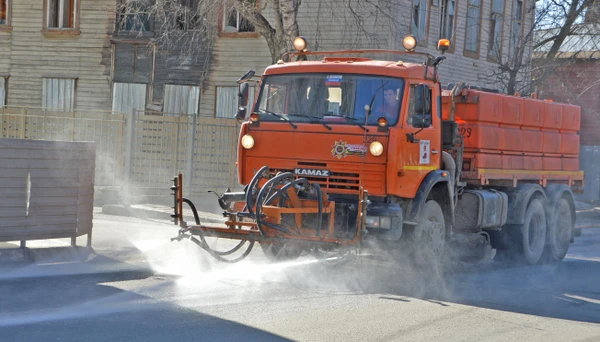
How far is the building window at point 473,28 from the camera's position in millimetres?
29297

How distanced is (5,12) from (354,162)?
21741 mm

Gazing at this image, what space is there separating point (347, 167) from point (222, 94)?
17.7 m

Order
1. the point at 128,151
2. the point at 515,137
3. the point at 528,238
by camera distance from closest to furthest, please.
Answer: the point at 515,137 → the point at 528,238 → the point at 128,151

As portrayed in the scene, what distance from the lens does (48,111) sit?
1970cm

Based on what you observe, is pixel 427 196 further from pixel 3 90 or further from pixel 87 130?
pixel 3 90

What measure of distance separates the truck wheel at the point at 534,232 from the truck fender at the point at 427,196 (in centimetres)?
265

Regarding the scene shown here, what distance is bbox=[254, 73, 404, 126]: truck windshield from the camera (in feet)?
34.2

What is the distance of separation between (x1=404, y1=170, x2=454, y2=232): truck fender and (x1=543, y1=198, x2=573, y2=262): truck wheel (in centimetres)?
363

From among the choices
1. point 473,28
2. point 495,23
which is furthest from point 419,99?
point 495,23

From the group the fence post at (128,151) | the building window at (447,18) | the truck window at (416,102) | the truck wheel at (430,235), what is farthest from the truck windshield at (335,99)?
the building window at (447,18)

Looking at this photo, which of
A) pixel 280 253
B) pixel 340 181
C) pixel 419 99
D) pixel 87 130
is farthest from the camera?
pixel 87 130

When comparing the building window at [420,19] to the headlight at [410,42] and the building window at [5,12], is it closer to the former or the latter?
the building window at [5,12]

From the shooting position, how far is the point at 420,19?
2656 centimetres

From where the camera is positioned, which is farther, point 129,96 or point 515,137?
point 129,96
